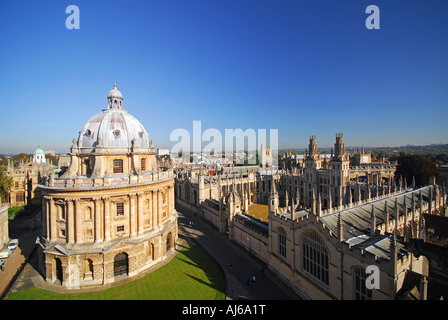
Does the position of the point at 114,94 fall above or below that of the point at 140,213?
Answer: above

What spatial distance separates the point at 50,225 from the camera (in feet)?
78.8

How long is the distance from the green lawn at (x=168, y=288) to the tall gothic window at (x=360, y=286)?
1111cm

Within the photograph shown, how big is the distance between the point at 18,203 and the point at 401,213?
228 feet

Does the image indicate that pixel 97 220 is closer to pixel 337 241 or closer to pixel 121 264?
pixel 121 264

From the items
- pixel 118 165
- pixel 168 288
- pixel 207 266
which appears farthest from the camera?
pixel 118 165

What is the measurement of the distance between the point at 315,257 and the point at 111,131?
83.3 feet

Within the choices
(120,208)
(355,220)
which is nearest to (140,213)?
(120,208)

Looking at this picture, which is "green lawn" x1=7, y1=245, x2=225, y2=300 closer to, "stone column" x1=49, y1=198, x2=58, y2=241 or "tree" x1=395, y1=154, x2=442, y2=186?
"stone column" x1=49, y1=198, x2=58, y2=241

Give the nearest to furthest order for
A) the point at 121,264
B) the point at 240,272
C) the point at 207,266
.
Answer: the point at 121,264
the point at 240,272
the point at 207,266

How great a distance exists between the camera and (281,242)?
77.2ft

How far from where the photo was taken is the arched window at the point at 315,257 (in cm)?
1841

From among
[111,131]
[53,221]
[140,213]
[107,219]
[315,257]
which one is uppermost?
[111,131]

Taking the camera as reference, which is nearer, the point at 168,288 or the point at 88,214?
the point at 168,288

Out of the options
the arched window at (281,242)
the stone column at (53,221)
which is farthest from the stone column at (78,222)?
the arched window at (281,242)
